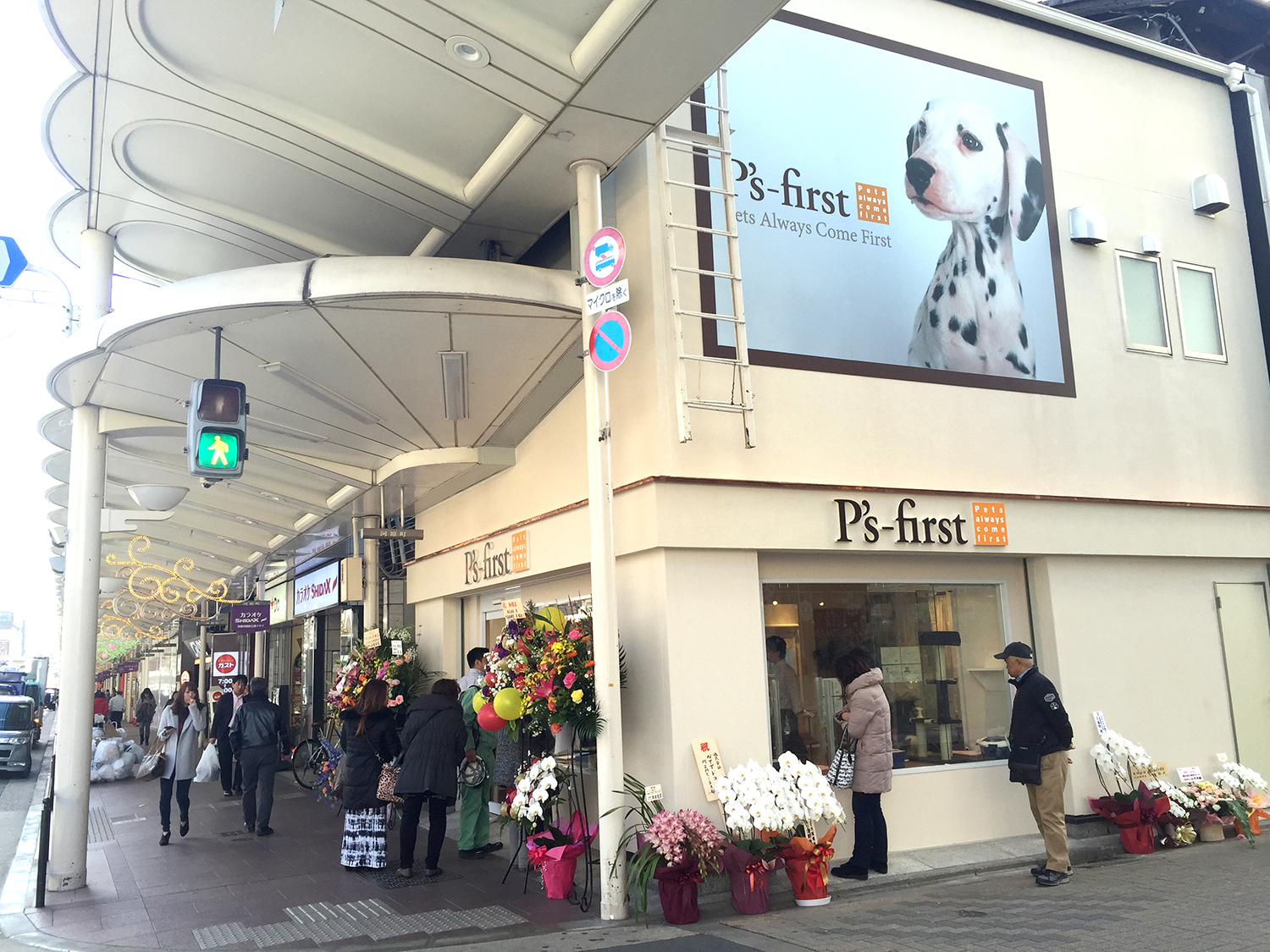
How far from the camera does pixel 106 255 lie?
348 inches

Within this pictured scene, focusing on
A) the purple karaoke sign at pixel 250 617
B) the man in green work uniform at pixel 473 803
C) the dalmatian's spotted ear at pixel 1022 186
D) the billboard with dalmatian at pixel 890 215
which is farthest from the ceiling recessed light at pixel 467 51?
the purple karaoke sign at pixel 250 617

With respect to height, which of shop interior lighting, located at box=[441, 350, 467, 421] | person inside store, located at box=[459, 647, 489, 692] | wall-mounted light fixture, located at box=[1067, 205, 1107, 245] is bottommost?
person inside store, located at box=[459, 647, 489, 692]

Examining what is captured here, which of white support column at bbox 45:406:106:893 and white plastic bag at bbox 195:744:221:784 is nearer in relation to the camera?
white support column at bbox 45:406:106:893

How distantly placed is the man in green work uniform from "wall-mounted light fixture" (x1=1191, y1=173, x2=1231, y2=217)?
9352 millimetres

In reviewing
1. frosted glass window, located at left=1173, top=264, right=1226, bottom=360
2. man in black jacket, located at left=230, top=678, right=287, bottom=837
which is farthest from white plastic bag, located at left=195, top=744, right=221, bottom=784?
frosted glass window, located at left=1173, top=264, right=1226, bottom=360

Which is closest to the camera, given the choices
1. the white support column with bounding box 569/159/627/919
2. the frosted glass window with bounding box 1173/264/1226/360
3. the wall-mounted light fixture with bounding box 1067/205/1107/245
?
the white support column with bounding box 569/159/627/919

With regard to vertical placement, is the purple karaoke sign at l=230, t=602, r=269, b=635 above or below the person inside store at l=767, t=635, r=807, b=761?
above

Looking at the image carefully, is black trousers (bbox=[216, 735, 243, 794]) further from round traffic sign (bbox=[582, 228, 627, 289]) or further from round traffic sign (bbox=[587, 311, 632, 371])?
round traffic sign (bbox=[582, 228, 627, 289])

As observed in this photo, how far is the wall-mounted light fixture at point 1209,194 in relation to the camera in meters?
10.9

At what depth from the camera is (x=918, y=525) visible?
8.35m

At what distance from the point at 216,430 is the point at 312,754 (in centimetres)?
890

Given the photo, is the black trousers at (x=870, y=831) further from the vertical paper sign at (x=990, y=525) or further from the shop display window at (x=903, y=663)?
the vertical paper sign at (x=990, y=525)

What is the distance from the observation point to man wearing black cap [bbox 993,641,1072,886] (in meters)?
7.47

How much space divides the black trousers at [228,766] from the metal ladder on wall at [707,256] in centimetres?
1013
